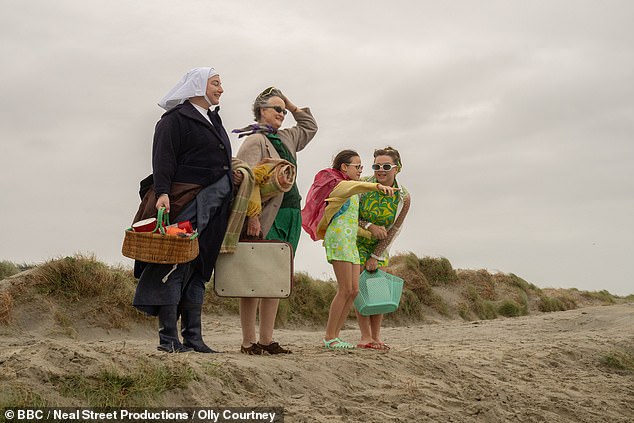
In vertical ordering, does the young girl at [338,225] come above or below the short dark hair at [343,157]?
below

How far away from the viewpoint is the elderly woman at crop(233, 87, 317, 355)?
6.23 m

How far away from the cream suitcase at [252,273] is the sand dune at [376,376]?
0.49 m

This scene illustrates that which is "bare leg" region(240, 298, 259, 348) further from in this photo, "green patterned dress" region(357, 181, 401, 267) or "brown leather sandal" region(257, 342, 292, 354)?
"green patterned dress" region(357, 181, 401, 267)

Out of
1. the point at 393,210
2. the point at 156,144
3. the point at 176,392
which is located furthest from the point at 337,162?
the point at 176,392

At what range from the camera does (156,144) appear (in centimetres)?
577

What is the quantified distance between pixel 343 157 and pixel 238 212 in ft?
5.56

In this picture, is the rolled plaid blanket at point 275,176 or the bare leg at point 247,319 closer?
the rolled plaid blanket at point 275,176

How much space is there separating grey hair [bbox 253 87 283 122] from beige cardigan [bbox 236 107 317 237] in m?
0.24

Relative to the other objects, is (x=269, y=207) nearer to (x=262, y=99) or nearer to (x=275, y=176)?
(x=275, y=176)

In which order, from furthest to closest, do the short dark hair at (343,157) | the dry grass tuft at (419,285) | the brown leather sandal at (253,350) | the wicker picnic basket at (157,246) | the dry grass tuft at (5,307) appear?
the dry grass tuft at (419,285) < the dry grass tuft at (5,307) < the short dark hair at (343,157) < the brown leather sandal at (253,350) < the wicker picnic basket at (157,246)

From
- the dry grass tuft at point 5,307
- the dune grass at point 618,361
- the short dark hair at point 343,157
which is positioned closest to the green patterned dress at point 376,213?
the short dark hair at point 343,157

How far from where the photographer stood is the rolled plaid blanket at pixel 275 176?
19.6 ft

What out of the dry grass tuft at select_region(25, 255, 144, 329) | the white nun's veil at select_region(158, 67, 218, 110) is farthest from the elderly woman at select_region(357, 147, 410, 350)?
the dry grass tuft at select_region(25, 255, 144, 329)

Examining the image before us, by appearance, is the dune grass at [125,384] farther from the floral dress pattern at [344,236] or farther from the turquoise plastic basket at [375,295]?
the turquoise plastic basket at [375,295]
